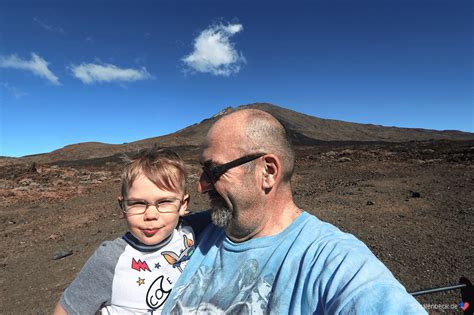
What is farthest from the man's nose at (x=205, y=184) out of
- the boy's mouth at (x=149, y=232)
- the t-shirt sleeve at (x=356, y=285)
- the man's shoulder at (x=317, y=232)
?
the t-shirt sleeve at (x=356, y=285)

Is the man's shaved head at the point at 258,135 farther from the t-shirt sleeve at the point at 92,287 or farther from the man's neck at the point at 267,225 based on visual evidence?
the t-shirt sleeve at the point at 92,287

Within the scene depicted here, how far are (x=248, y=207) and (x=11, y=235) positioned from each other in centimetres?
975

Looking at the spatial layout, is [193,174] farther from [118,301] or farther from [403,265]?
[118,301]

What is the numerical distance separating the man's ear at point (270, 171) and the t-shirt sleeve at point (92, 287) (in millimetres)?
1007

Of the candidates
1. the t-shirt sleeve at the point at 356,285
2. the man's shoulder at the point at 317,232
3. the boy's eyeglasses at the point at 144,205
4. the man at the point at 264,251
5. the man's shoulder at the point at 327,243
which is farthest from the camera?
the boy's eyeglasses at the point at 144,205

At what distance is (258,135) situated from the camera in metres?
1.82

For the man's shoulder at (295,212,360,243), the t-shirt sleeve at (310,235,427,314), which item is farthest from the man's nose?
the t-shirt sleeve at (310,235,427,314)

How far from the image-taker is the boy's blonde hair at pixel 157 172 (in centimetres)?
199

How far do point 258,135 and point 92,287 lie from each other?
1303 millimetres

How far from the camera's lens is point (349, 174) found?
14.3 meters

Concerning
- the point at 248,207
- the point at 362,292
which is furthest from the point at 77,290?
the point at 362,292

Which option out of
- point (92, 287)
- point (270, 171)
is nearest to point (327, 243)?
point (270, 171)

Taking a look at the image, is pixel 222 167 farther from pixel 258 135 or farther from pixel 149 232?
pixel 149 232

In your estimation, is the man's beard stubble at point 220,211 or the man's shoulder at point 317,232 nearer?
the man's shoulder at point 317,232
